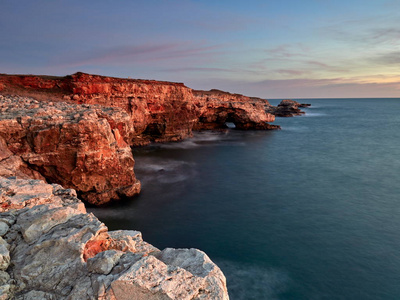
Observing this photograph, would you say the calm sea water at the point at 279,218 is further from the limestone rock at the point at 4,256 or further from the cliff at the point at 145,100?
the limestone rock at the point at 4,256

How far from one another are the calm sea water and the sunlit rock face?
1956 centimetres

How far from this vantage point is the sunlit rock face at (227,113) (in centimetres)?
5040

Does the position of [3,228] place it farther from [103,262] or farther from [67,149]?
[67,149]

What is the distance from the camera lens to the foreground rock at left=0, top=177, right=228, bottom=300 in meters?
4.07

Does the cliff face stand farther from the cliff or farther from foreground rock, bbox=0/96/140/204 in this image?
foreground rock, bbox=0/96/140/204

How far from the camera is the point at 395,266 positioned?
1280 centimetres

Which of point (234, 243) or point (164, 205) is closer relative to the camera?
point (234, 243)

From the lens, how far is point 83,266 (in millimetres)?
4625

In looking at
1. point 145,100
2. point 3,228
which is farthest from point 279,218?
point 145,100

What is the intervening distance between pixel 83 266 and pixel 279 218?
15.2 m

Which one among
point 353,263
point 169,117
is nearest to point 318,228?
point 353,263

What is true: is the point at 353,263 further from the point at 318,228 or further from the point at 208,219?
the point at 208,219

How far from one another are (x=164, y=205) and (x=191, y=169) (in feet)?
30.9

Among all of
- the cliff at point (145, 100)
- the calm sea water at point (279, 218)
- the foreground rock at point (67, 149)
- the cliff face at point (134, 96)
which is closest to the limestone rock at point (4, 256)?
the foreground rock at point (67, 149)
